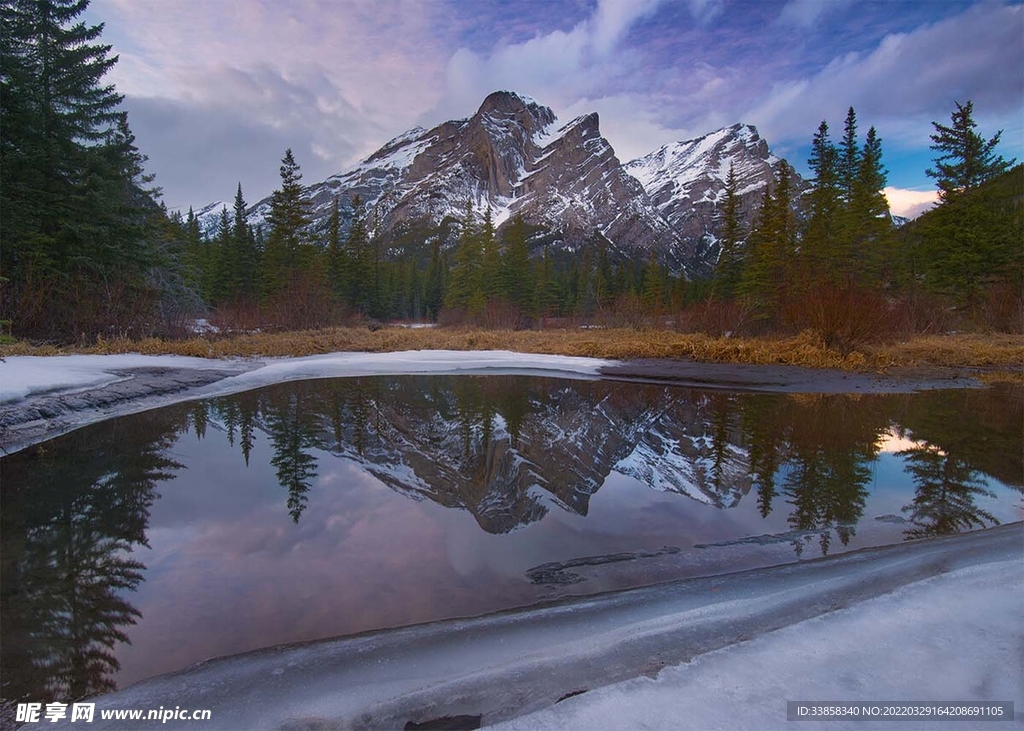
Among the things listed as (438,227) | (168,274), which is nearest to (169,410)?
(168,274)

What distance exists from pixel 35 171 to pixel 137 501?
18.2m

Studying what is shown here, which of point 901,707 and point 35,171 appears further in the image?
point 35,171

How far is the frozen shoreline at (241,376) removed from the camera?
8047 mm

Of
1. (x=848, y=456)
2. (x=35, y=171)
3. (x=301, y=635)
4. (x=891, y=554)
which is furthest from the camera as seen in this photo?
(x=35, y=171)

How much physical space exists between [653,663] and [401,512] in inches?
121

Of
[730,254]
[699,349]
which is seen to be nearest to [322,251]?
[730,254]

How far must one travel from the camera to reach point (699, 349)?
1845 cm

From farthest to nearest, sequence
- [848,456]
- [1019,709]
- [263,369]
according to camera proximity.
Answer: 1. [263,369]
2. [848,456]
3. [1019,709]

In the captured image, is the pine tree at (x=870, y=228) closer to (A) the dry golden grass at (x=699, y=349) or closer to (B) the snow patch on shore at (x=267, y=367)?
(A) the dry golden grass at (x=699, y=349)

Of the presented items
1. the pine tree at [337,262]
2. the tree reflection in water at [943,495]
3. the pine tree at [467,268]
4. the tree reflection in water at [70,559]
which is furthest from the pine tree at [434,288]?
the tree reflection in water at [943,495]

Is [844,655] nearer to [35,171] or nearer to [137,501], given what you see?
[137,501]

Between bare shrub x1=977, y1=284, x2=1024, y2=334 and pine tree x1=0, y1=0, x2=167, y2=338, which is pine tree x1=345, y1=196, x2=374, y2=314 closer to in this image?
pine tree x1=0, y1=0, x2=167, y2=338

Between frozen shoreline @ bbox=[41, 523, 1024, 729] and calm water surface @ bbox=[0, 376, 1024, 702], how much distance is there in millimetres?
316

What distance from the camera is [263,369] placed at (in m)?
14.7
